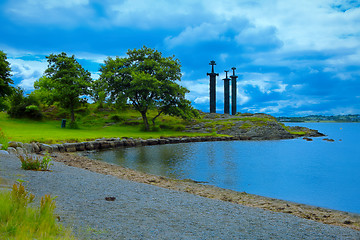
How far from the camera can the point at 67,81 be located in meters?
45.8

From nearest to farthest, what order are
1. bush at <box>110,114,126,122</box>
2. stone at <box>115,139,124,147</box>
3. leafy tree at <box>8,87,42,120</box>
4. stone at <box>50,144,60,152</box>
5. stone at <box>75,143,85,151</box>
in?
stone at <box>50,144,60,152</box> < stone at <box>75,143,85,151</box> < stone at <box>115,139,124,147</box> < leafy tree at <box>8,87,42,120</box> < bush at <box>110,114,126,122</box>

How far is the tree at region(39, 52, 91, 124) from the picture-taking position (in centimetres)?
4525

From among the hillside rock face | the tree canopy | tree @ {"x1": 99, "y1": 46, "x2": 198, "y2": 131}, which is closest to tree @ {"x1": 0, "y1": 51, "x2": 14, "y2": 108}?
the tree canopy

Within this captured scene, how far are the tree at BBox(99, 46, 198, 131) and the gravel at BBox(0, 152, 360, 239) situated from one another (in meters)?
32.1

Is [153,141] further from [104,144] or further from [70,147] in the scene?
[70,147]

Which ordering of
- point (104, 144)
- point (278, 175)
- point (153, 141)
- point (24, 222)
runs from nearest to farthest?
point (24, 222), point (278, 175), point (104, 144), point (153, 141)

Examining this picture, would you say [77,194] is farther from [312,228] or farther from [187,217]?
[312,228]

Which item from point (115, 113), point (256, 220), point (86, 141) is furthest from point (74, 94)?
point (256, 220)

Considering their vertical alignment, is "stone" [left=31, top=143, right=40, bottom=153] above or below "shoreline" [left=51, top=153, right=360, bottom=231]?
above

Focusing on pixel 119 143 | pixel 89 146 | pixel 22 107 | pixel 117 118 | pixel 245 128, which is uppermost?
pixel 22 107

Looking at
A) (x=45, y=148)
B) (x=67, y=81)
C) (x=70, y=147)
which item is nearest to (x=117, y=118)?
(x=67, y=81)

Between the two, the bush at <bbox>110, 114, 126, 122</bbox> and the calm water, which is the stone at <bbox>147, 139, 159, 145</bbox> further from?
the bush at <bbox>110, 114, 126, 122</bbox>

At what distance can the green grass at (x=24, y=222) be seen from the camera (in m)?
4.16

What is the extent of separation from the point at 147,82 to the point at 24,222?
36.8m
